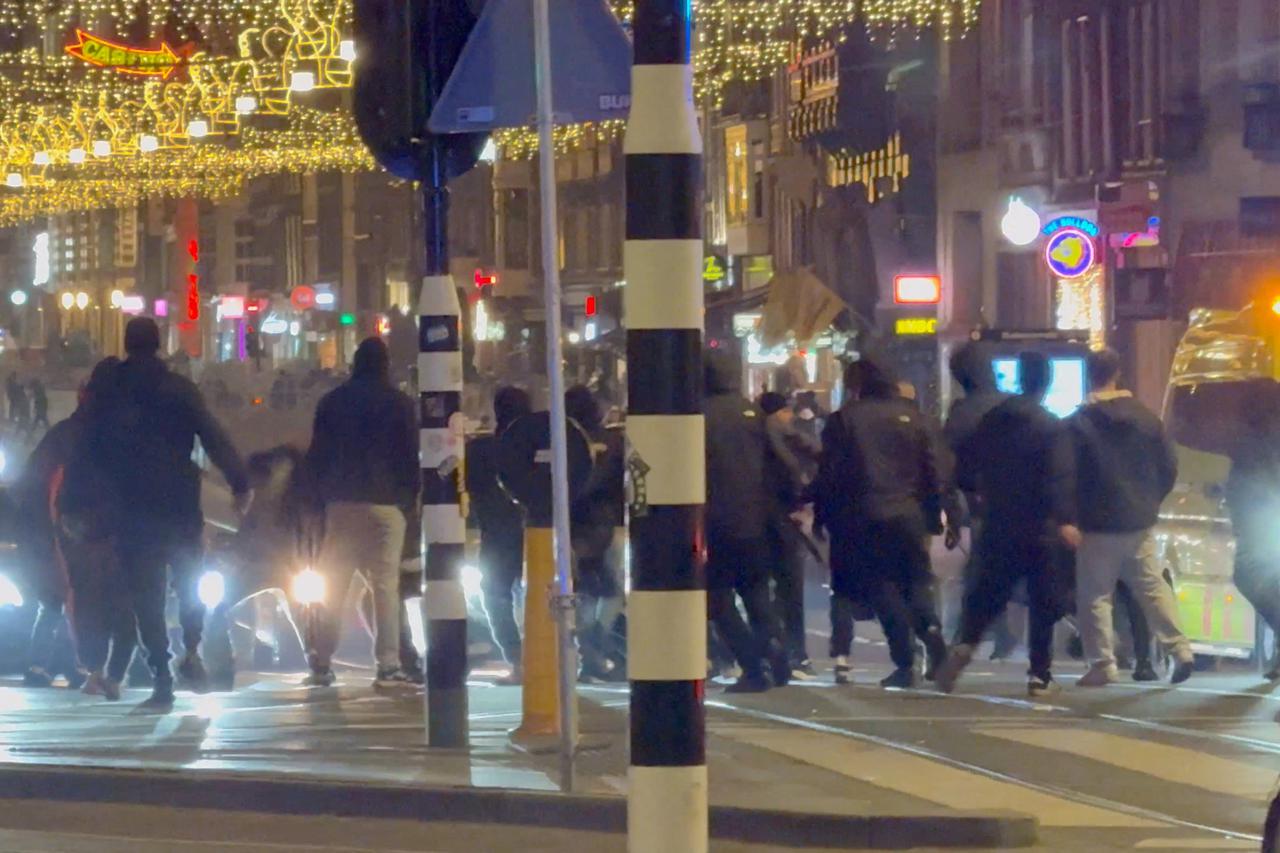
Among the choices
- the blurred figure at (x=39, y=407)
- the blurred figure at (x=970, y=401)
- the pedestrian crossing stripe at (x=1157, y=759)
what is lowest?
the pedestrian crossing stripe at (x=1157, y=759)

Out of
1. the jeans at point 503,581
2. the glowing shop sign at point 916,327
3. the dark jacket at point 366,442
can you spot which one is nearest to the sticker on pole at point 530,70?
the dark jacket at point 366,442

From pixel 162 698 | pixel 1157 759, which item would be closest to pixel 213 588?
pixel 162 698

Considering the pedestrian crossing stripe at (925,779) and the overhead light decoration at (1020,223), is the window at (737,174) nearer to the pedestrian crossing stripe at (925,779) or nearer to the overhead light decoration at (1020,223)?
the overhead light decoration at (1020,223)

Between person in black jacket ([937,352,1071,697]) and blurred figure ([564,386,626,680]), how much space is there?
1.97 meters

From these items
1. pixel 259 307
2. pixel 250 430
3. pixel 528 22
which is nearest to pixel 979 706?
pixel 528 22

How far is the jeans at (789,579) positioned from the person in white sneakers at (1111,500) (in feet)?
5.07

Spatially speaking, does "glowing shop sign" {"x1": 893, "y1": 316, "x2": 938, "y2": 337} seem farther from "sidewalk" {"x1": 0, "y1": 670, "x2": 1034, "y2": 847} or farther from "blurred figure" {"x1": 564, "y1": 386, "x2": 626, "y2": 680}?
"sidewalk" {"x1": 0, "y1": 670, "x2": 1034, "y2": 847}

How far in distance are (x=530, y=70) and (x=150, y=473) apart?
156 inches

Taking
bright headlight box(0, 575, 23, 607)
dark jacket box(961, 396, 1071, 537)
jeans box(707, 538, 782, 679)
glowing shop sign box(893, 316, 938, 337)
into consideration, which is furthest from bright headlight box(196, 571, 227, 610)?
glowing shop sign box(893, 316, 938, 337)

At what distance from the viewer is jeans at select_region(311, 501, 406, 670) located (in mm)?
12797

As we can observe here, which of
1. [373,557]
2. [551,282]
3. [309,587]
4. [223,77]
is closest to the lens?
[551,282]

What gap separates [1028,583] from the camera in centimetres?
1236

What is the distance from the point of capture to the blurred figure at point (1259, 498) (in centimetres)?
1283

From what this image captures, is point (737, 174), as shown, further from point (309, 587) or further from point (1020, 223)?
point (309, 587)
